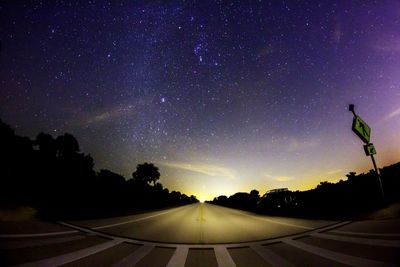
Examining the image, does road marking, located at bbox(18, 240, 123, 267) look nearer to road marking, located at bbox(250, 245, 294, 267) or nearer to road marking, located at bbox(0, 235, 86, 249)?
road marking, located at bbox(0, 235, 86, 249)

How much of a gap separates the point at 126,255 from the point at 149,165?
245ft

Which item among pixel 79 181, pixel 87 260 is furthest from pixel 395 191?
pixel 79 181

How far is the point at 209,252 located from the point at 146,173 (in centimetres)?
7400

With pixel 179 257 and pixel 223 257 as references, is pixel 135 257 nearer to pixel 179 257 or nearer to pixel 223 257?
pixel 179 257

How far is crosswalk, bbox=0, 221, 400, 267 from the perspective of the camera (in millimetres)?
4719

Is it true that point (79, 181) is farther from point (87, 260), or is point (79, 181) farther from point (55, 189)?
point (87, 260)

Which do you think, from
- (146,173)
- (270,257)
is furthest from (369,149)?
(146,173)

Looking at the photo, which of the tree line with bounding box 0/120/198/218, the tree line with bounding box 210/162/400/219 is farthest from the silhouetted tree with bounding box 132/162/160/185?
the tree line with bounding box 210/162/400/219

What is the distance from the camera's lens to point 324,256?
520 centimetres

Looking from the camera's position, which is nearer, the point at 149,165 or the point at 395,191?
the point at 395,191

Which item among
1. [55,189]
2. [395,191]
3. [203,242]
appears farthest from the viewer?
[55,189]

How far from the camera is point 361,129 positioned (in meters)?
12.1

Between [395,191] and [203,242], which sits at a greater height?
[395,191]

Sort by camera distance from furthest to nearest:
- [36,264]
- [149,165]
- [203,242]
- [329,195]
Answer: [149,165] → [329,195] → [203,242] → [36,264]
